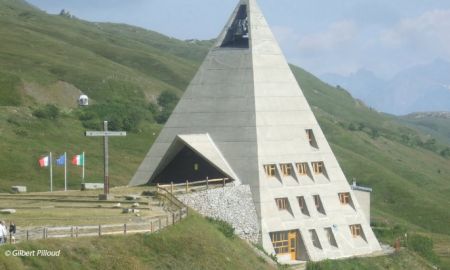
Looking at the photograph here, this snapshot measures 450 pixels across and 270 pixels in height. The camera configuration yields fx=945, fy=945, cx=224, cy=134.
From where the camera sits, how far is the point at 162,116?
163 meters

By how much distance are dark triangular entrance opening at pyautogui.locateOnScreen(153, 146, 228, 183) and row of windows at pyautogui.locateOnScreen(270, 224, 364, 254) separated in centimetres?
651

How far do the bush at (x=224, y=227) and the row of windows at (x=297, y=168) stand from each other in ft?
26.4

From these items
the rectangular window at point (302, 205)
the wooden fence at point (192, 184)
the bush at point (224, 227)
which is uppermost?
the wooden fence at point (192, 184)

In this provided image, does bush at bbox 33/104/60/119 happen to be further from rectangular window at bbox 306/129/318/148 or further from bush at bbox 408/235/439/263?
rectangular window at bbox 306/129/318/148

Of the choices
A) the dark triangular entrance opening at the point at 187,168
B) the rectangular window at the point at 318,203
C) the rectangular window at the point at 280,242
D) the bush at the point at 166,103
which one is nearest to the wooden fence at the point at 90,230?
the rectangular window at the point at 280,242

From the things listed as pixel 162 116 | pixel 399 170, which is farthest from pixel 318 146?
pixel 399 170

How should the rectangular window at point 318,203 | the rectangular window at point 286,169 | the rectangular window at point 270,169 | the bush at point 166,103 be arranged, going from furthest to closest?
the bush at point 166,103
the rectangular window at point 318,203
the rectangular window at point 286,169
the rectangular window at point 270,169

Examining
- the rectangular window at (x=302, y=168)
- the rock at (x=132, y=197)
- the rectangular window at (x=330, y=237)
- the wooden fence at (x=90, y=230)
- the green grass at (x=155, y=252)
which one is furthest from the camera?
the rectangular window at (x=302, y=168)

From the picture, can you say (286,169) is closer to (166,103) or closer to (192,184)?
(192,184)

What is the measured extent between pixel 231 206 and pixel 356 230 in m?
12.0

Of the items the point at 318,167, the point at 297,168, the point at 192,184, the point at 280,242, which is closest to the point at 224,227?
the point at 192,184

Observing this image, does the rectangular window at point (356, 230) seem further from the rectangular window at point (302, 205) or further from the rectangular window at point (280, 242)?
the rectangular window at point (280, 242)

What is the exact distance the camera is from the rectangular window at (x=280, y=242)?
2461 inches

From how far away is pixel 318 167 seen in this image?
67562mm
